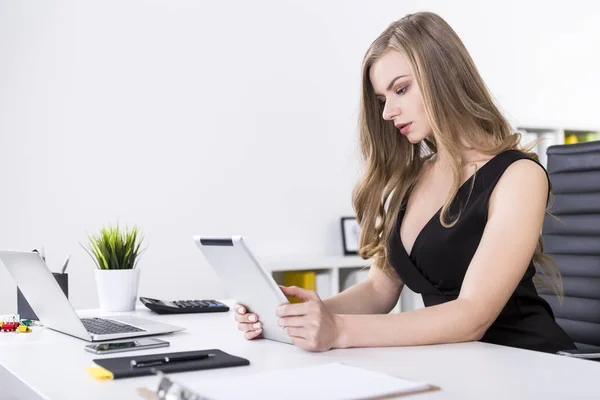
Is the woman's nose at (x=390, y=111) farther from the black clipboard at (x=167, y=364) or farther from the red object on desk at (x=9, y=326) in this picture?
the red object on desk at (x=9, y=326)

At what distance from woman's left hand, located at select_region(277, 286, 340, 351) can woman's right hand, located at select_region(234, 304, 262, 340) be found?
112 millimetres

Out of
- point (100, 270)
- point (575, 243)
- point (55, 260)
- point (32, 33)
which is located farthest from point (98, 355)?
point (32, 33)

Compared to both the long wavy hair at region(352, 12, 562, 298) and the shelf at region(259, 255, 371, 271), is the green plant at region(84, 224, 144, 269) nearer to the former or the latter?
the long wavy hair at region(352, 12, 562, 298)

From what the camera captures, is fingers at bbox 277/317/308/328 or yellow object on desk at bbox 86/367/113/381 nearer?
yellow object on desk at bbox 86/367/113/381

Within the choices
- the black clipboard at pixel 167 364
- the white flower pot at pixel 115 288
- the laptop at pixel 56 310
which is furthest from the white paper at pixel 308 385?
the white flower pot at pixel 115 288

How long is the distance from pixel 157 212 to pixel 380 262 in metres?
1.83

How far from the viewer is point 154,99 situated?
359 cm

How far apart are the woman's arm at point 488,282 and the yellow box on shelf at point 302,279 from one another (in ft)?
6.80

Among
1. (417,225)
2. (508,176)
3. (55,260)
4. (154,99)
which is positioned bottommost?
(55,260)

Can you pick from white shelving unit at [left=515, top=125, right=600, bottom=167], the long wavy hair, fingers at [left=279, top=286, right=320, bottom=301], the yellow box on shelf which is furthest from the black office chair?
white shelving unit at [left=515, top=125, right=600, bottom=167]

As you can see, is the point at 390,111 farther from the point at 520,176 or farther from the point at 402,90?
the point at 520,176

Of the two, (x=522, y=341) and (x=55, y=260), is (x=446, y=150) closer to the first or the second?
(x=522, y=341)

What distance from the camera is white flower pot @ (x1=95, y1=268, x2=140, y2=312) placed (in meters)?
2.04

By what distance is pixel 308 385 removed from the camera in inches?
40.5
